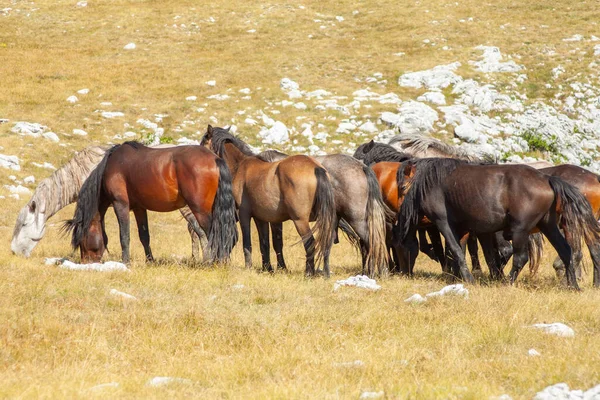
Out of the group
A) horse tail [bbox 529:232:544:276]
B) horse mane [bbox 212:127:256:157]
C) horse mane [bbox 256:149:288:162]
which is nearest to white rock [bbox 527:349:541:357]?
horse tail [bbox 529:232:544:276]

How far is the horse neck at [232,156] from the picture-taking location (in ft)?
40.3

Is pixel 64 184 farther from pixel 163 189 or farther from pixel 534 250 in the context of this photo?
pixel 534 250

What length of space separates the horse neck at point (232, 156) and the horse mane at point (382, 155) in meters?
3.09

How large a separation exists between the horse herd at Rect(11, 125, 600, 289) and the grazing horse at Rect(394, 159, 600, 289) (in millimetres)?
15

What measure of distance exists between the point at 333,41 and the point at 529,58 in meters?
9.97

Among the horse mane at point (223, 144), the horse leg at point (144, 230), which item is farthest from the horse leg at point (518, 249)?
the horse leg at point (144, 230)

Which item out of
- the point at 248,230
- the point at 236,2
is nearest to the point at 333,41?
the point at 236,2

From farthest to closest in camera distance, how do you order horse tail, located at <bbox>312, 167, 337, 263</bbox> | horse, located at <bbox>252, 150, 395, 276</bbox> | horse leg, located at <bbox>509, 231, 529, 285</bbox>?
horse, located at <bbox>252, 150, 395, 276</bbox> < horse tail, located at <bbox>312, 167, 337, 263</bbox> < horse leg, located at <bbox>509, 231, 529, 285</bbox>

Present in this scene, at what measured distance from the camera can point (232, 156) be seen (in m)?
12.4

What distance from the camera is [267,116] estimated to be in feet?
89.2

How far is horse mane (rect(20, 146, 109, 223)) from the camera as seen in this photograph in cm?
1246

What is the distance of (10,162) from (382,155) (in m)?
12.6

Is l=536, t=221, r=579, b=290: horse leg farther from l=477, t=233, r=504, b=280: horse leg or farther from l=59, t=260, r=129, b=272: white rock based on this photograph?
l=59, t=260, r=129, b=272: white rock

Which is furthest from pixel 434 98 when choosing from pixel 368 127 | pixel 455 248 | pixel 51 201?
pixel 51 201
